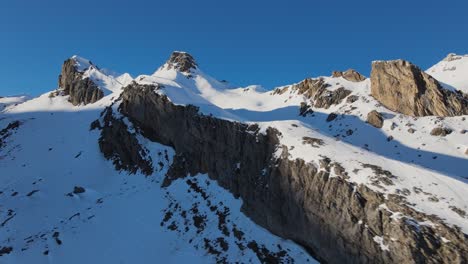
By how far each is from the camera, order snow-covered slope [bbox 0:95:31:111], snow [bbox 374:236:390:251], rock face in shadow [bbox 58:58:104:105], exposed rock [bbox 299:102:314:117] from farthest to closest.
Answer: snow-covered slope [bbox 0:95:31:111] → rock face in shadow [bbox 58:58:104:105] → exposed rock [bbox 299:102:314:117] → snow [bbox 374:236:390:251]

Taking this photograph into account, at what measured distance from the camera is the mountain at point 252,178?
30.2m

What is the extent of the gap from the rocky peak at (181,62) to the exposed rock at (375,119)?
2063 inches

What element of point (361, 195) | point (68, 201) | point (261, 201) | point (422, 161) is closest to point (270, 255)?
point (261, 201)

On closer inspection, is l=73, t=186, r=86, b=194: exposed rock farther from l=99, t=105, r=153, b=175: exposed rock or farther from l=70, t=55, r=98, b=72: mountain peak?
l=70, t=55, r=98, b=72: mountain peak

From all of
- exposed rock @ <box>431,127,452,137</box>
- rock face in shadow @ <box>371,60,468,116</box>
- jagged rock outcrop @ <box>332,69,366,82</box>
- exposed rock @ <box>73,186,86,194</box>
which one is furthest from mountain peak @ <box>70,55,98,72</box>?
exposed rock @ <box>431,127,452,137</box>

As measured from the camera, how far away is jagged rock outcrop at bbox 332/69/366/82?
211 ft

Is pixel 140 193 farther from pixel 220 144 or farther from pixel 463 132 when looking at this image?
pixel 463 132

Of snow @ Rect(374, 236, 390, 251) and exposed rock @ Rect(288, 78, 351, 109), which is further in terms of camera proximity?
exposed rock @ Rect(288, 78, 351, 109)

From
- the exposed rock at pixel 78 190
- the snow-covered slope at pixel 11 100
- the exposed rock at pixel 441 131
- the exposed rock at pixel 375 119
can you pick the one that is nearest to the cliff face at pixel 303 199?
the exposed rock at pixel 78 190

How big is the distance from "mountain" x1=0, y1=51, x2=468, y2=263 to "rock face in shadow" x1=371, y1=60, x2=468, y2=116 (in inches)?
6.6

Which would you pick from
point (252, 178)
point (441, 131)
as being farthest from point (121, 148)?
point (441, 131)

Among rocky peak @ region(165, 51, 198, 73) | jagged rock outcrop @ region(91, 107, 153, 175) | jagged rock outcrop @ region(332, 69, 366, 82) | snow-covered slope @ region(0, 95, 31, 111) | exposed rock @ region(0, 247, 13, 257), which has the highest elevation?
rocky peak @ region(165, 51, 198, 73)

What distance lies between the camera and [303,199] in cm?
3497

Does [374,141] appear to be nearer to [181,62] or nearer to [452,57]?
[452,57]
